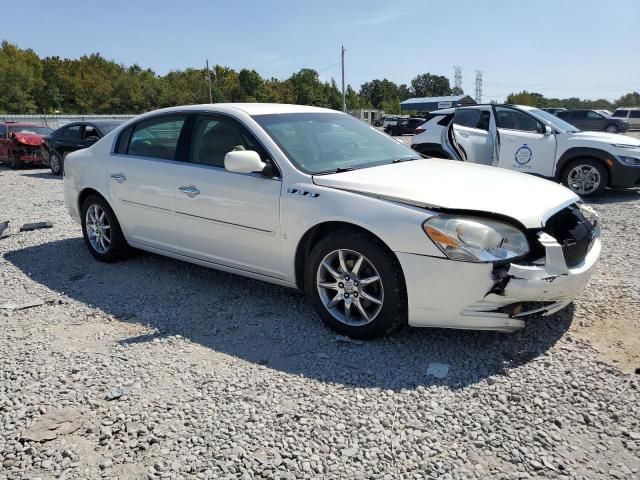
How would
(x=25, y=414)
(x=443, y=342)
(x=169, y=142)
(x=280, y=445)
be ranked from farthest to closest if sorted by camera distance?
(x=169, y=142) < (x=443, y=342) < (x=25, y=414) < (x=280, y=445)

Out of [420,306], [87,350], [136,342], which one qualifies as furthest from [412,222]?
[87,350]

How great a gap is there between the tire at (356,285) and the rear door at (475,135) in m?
6.18

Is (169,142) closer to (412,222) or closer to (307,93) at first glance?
(412,222)

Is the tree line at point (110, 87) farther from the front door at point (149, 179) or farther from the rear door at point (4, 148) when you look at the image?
the front door at point (149, 179)

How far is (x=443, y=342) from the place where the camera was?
3553 millimetres

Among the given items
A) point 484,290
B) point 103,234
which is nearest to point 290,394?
point 484,290

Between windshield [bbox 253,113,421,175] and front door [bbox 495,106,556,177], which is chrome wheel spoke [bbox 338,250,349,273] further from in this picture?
front door [bbox 495,106,556,177]

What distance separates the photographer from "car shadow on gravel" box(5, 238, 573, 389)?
3.23 meters

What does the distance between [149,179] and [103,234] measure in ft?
3.74

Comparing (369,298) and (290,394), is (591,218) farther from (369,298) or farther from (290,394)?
(290,394)

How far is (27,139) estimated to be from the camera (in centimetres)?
1628

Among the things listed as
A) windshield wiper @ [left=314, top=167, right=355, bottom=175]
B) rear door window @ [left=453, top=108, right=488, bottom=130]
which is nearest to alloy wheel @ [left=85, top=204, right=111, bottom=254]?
windshield wiper @ [left=314, top=167, right=355, bottom=175]

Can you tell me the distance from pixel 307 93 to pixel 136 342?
260ft

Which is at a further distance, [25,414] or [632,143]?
[632,143]
